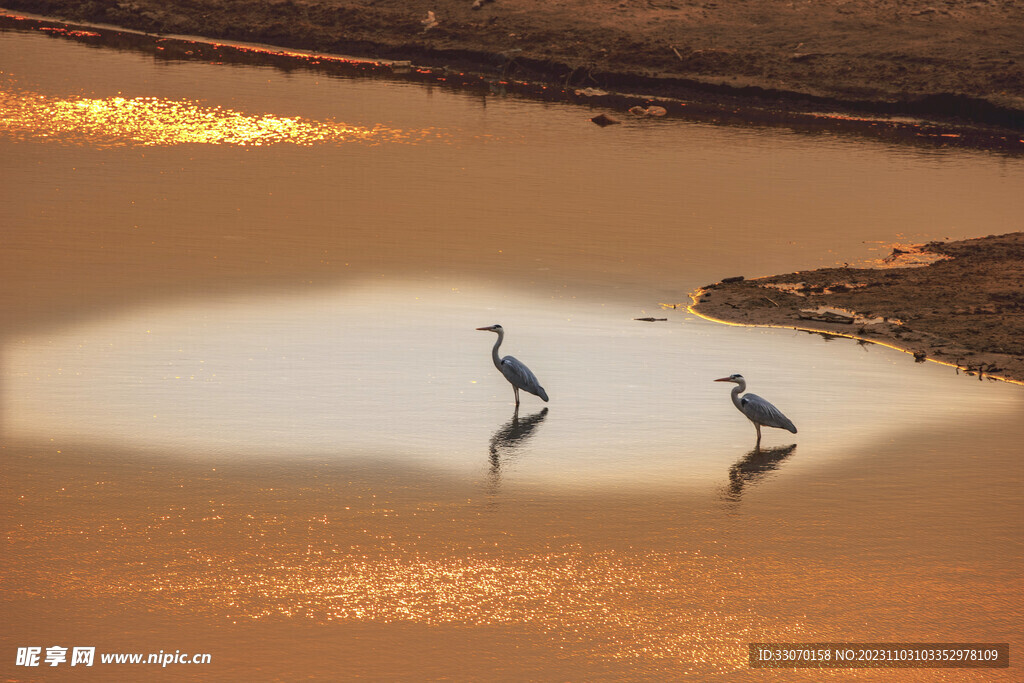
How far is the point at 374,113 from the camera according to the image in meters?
28.5

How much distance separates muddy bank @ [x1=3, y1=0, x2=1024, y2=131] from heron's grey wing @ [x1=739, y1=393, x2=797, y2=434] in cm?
2182

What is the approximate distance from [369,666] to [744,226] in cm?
1392

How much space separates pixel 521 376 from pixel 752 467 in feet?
7.49

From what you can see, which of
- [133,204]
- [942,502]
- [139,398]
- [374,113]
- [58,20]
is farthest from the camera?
[58,20]

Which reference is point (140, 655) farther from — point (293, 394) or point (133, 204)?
point (133, 204)

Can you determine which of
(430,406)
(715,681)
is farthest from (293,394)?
(715,681)

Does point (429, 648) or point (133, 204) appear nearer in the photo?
point (429, 648)

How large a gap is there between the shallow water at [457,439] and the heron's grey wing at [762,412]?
10.3 inches

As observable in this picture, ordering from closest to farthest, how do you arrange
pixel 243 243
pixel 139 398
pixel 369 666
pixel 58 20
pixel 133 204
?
pixel 369 666 < pixel 139 398 < pixel 243 243 < pixel 133 204 < pixel 58 20

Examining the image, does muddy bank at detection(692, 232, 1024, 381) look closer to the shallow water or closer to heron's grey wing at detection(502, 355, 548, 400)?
the shallow water

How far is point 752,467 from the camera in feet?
35.4

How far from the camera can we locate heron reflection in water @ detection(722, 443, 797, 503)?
10.3 metres

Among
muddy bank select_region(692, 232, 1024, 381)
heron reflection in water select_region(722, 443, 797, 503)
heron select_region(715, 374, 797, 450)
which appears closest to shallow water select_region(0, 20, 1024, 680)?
heron reflection in water select_region(722, 443, 797, 503)

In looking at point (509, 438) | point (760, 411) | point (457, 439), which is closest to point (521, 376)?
point (509, 438)
